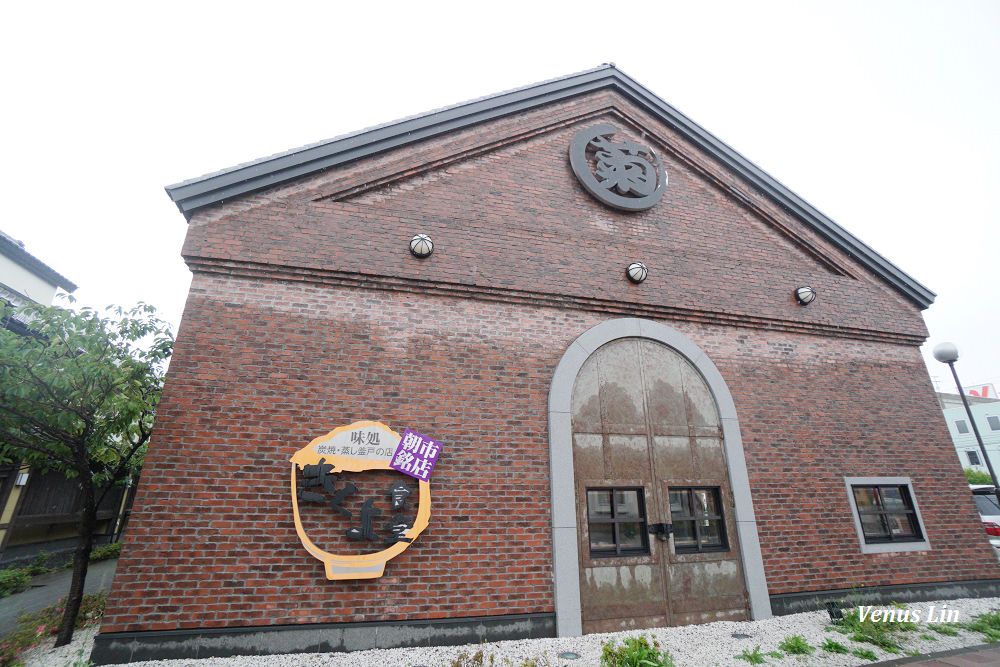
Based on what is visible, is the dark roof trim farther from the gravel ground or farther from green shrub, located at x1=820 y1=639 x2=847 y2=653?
green shrub, located at x1=820 y1=639 x2=847 y2=653

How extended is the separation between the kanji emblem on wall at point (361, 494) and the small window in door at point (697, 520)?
3709 mm

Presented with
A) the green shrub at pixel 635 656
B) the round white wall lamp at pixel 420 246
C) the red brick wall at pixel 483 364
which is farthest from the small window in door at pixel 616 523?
the round white wall lamp at pixel 420 246

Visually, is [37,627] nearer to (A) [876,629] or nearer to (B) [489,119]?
(B) [489,119]

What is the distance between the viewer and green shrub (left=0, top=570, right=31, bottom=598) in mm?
8698

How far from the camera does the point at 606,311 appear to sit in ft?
23.4

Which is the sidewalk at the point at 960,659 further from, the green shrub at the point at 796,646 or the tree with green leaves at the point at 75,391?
the tree with green leaves at the point at 75,391

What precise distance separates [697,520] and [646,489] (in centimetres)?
96

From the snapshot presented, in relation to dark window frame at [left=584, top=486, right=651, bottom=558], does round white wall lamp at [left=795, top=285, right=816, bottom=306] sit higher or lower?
higher

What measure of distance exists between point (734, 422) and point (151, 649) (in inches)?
316

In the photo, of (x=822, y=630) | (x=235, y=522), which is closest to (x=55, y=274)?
(x=235, y=522)

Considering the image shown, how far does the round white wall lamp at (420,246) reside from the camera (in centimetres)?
644

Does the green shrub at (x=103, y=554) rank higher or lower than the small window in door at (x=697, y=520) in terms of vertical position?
lower

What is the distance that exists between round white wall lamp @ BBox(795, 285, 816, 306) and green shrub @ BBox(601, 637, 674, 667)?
255 inches

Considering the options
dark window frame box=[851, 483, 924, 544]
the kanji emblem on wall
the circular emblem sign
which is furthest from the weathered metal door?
the circular emblem sign
